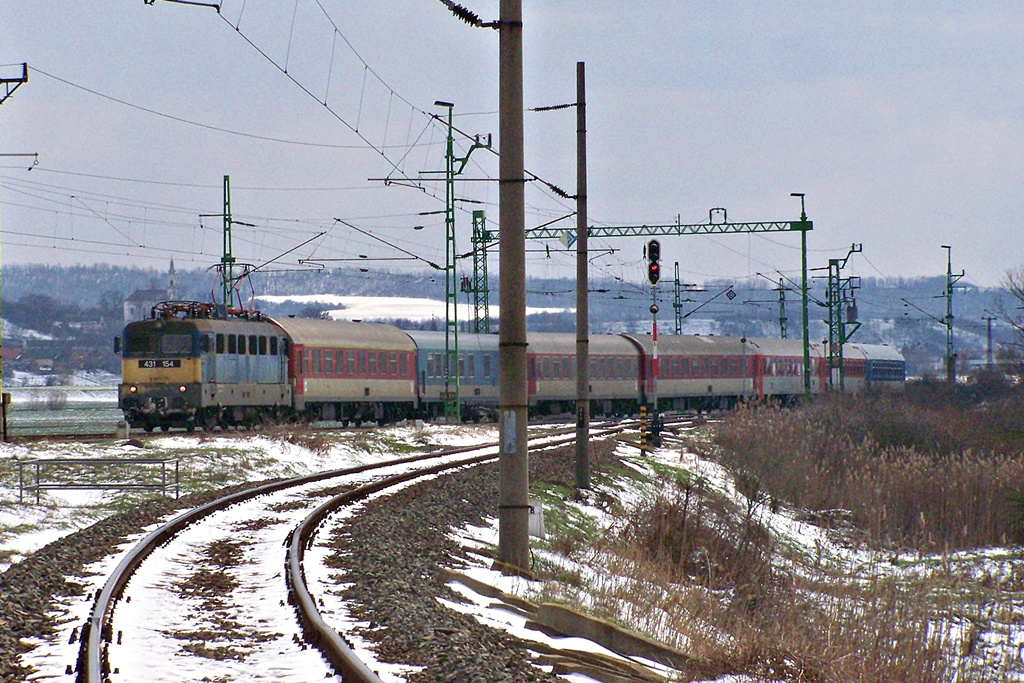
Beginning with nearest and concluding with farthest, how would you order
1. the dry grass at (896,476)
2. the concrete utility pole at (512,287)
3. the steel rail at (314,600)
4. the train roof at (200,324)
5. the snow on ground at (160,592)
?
1. the steel rail at (314,600)
2. the snow on ground at (160,592)
3. the concrete utility pole at (512,287)
4. the dry grass at (896,476)
5. the train roof at (200,324)

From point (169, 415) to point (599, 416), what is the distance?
2665 cm

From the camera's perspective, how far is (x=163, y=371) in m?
35.2

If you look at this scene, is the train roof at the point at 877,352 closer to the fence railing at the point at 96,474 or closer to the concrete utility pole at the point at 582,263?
the concrete utility pole at the point at 582,263

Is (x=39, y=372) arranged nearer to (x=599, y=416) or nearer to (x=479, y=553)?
(x=599, y=416)

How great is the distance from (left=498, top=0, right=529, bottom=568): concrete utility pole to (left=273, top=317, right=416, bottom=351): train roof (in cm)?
2810

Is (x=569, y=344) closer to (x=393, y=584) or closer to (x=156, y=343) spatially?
(x=156, y=343)

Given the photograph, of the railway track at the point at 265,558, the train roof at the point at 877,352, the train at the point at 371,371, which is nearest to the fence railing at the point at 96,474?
the railway track at the point at 265,558

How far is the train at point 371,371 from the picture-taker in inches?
1400

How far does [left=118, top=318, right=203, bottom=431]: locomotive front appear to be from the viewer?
34969mm

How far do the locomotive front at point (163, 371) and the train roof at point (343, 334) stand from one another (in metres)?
5.87

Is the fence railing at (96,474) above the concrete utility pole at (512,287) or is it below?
below

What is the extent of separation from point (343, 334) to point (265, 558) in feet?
102

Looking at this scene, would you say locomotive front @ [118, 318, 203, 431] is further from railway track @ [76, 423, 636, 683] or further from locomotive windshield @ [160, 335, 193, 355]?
railway track @ [76, 423, 636, 683]

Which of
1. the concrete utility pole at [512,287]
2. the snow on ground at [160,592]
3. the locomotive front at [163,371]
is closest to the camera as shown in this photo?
the snow on ground at [160,592]
